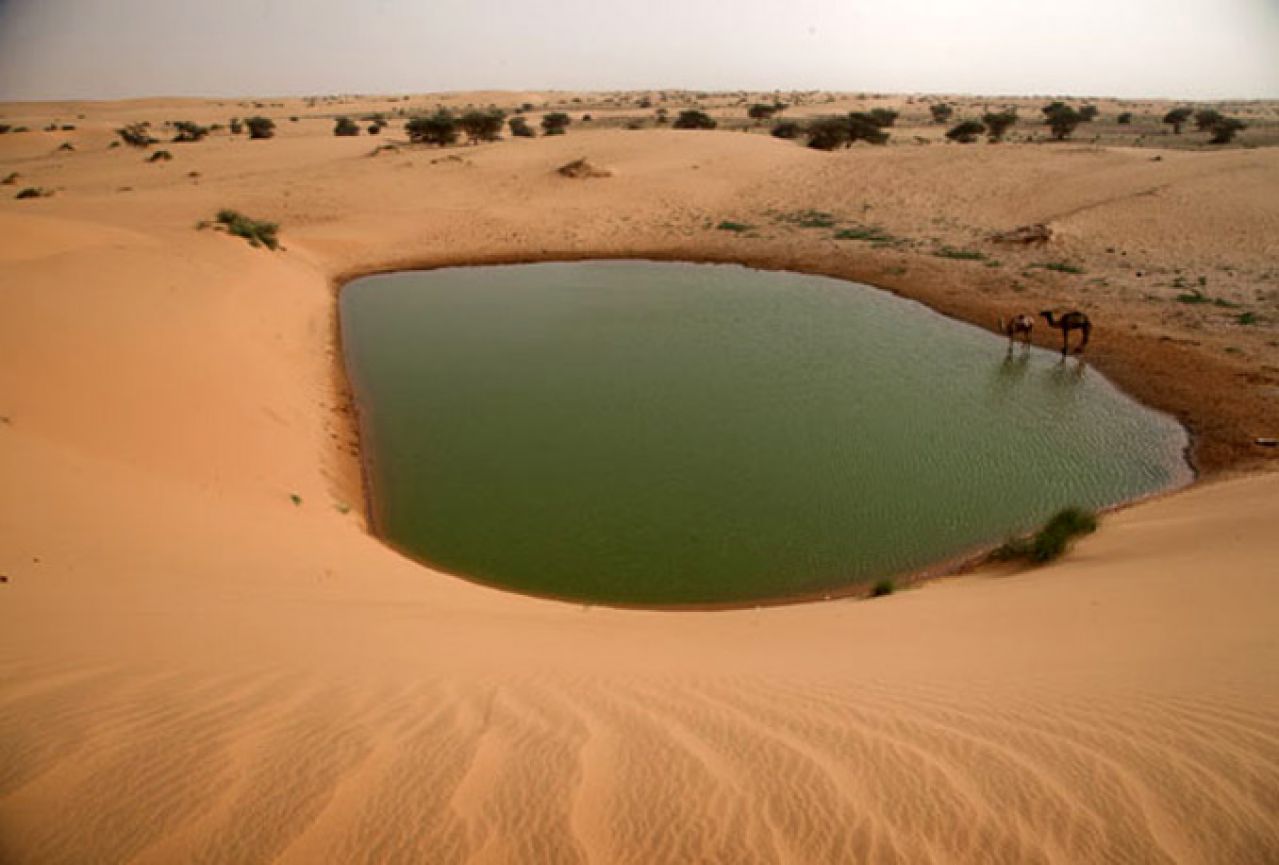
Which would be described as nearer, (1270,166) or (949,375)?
(949,375)

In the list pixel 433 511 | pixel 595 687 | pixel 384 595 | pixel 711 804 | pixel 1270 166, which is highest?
pixel 1270 166

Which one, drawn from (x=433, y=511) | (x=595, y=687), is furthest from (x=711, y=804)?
(x=433, y=511)

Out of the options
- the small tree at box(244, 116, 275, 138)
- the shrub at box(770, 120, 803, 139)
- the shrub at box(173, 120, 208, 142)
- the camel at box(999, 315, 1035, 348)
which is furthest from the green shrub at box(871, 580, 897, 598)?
the shrub at box(173, 120, 208, 142)

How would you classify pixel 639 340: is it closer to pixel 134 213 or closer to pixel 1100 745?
pixel 1100 745

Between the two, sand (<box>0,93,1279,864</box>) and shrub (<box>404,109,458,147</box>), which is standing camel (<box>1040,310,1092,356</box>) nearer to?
sand (<box>0,93,1279,864</box>)

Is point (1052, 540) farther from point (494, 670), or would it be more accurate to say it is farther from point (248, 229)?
point (248, 229)

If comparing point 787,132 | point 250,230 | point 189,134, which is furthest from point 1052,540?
point 189,134

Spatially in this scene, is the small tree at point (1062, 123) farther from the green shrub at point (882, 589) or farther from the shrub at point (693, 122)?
the green shrub at point (882, 589)
